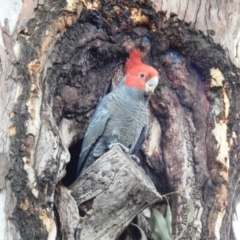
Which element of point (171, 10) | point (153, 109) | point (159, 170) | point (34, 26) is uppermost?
point (171, 10)

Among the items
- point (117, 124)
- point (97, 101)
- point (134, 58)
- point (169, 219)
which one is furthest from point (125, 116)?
point (169, 219)

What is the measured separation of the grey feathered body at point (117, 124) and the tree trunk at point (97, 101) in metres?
0.08

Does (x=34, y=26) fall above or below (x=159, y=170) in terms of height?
above

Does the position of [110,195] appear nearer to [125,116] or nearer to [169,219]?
[169,219]

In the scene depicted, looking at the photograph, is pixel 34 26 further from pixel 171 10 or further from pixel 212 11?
pixel 212 11

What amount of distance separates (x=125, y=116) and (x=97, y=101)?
6.9 inches

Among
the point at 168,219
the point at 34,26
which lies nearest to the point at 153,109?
the point at 168,219

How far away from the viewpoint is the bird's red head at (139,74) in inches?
136

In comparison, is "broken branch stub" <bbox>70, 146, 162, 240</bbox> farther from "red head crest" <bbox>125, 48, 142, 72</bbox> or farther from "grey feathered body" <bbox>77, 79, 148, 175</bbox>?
"red head crest" <bbox>125, 48, 142, 72</bbox>

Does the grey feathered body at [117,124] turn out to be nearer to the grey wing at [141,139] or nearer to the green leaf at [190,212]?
the grey wing at [141,139]

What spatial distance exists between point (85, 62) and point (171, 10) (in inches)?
22.5

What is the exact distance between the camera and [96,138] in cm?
346

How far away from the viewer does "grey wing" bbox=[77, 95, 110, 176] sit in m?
3.42

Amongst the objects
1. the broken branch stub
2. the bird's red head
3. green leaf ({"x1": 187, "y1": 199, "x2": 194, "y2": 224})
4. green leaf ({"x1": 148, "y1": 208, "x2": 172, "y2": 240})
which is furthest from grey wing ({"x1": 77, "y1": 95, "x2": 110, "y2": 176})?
green leaf ({"x1": 187, "y1": 199, "x2": 194, "y2": 224})
